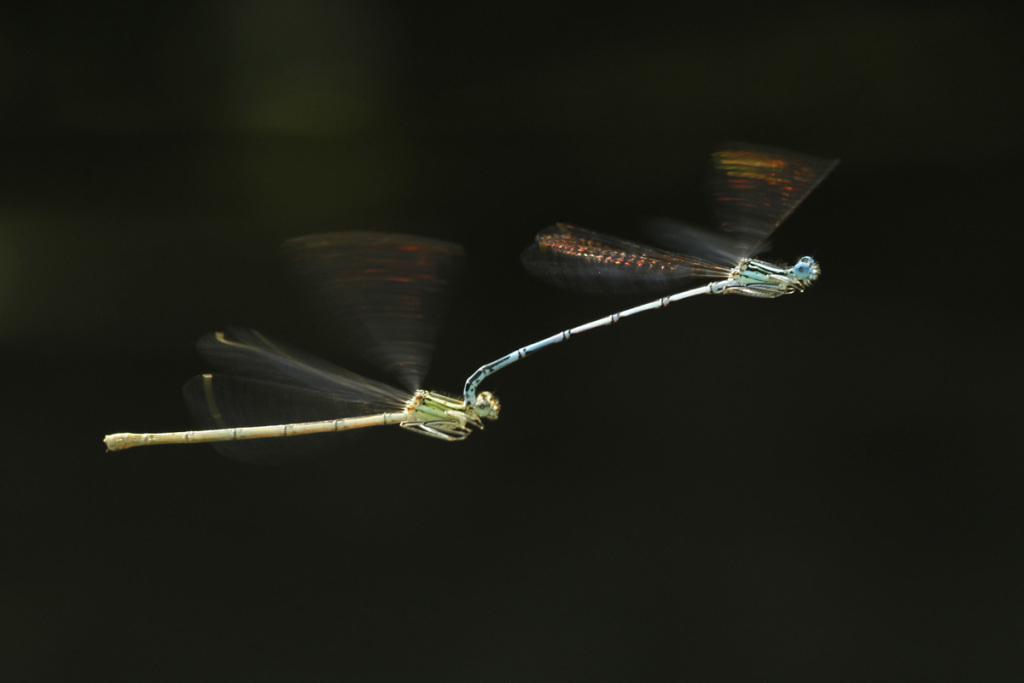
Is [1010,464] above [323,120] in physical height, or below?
below

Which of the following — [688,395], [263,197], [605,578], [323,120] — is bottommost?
[605,578]

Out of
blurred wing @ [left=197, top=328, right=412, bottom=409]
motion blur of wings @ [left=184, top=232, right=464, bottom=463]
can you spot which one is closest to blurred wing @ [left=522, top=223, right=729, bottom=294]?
motion blur of wings @ [left=184, top=232, right=464, bottom=463]

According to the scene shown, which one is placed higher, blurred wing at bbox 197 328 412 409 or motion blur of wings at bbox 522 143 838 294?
motion blur of wings at bbox 522 143 838 294

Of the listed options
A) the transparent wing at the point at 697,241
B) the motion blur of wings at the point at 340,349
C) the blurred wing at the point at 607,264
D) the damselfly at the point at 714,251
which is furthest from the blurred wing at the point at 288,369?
the transparent wing at the point at 697,241

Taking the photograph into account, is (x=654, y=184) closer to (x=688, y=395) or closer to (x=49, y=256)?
(x=688, y=395)

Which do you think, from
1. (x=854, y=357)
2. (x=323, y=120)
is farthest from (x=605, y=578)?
(x=323, y=120)

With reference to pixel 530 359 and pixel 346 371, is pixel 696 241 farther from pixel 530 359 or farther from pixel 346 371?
pixel 346 371

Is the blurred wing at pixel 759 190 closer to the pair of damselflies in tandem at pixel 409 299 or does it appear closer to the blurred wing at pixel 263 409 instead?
the pair of damselflies in tandem at pixel 409 299

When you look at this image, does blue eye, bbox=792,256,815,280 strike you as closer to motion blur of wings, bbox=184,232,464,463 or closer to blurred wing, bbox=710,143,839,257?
blurred wing, bbox=710,143,839,257
